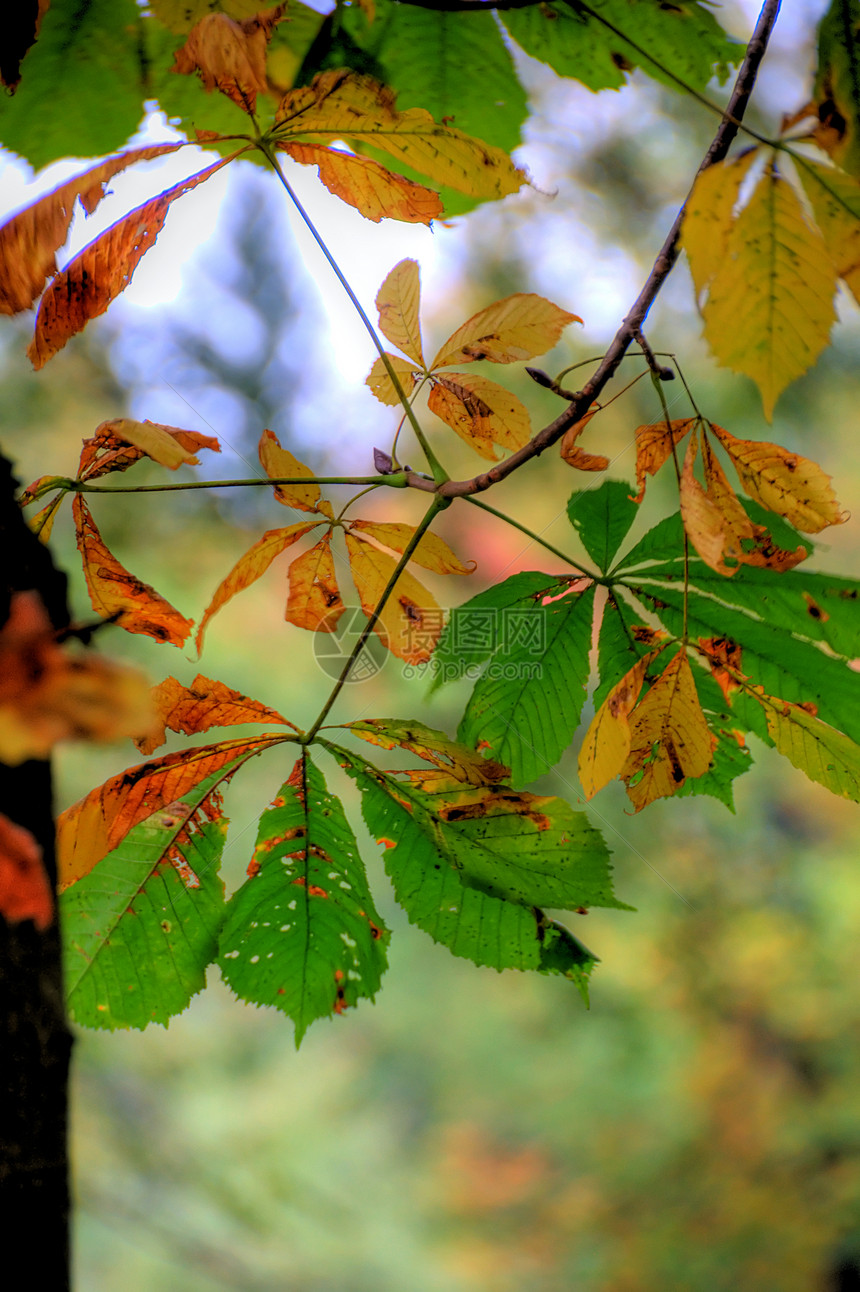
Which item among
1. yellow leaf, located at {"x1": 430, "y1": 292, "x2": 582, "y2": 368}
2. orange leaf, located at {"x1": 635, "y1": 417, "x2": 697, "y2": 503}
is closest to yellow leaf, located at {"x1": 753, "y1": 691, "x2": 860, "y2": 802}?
orange leaf, located at {"x1": 635, "y1": 417, "x2": 697, "y2": 503}

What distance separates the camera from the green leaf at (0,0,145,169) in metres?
0.47

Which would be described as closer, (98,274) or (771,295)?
(771,295)

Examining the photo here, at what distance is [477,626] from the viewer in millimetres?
520

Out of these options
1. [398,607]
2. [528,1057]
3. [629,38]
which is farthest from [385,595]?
[528,1057]

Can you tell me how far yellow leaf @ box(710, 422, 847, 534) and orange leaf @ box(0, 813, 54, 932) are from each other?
41cm

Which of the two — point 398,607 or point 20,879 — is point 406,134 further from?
point 20,879

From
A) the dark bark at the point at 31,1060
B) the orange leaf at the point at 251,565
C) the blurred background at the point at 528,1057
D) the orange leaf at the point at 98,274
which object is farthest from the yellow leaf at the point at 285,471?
the blurred background at the point at 528,1057

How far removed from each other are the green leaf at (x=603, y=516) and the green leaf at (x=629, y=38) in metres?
0.26

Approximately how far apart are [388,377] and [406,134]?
15 cm

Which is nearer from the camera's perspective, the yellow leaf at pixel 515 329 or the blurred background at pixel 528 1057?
the yellow leaf at pixel 515 329

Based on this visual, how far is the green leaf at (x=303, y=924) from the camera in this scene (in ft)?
1.40

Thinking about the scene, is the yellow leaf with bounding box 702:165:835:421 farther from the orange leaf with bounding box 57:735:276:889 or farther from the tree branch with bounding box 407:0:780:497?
the orange leaf with bounding box 57:735:276:889

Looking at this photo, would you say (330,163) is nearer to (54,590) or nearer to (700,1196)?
(54,590)

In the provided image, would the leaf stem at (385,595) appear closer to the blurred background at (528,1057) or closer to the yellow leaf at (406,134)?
the yellow leaf at (406,134)
